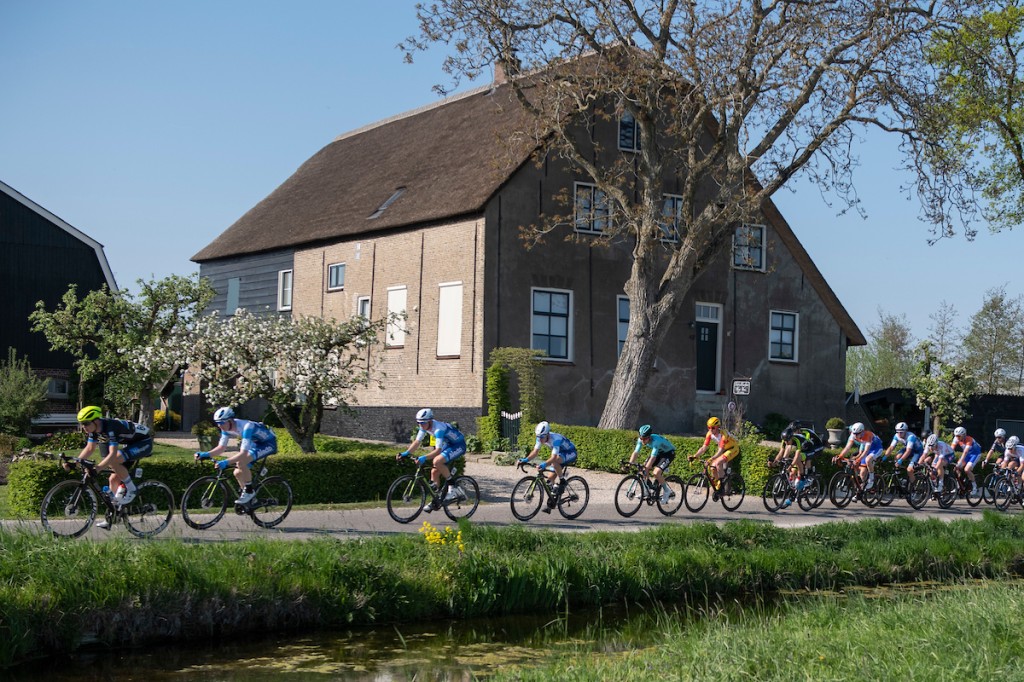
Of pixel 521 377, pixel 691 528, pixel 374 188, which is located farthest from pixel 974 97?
pixel 691 528

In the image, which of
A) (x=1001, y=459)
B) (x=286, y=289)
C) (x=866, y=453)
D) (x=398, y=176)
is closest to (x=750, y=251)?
(x=398, y=176)

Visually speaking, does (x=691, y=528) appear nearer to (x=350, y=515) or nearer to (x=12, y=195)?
(x=350, y=515)

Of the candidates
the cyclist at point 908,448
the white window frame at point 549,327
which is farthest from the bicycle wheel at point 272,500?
the white window frame at point 549,327

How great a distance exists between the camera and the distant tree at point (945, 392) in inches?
1430

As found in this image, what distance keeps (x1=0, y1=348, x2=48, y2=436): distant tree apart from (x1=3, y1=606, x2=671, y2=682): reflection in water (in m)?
19.1

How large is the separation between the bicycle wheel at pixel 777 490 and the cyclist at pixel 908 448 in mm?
3391

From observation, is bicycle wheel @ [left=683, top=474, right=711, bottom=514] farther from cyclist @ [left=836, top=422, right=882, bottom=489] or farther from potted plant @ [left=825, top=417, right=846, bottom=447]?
potted plant @ [left=825, top=417, right=846, bottom=447]

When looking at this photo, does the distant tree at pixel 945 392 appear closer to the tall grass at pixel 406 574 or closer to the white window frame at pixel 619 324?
the white window frame at pixel 619 324

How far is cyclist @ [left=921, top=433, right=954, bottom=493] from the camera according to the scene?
23.1m

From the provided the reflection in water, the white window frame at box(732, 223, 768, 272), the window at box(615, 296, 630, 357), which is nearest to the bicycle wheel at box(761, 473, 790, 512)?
the reflection in water

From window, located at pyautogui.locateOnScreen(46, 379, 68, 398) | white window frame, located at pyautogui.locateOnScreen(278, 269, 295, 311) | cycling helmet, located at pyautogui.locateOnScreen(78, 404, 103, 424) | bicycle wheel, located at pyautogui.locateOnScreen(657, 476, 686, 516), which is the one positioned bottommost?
bicycle wheel, located at pyautogui.locateOnScreen(657, 476, 686, 516)

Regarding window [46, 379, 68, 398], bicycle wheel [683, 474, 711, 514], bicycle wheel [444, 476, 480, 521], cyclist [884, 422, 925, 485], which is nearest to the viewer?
bicycle wheel [444, 476, 480, 521]

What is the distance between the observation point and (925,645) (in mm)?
8461

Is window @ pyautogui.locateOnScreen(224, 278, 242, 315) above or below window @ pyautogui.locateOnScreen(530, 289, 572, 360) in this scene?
above
